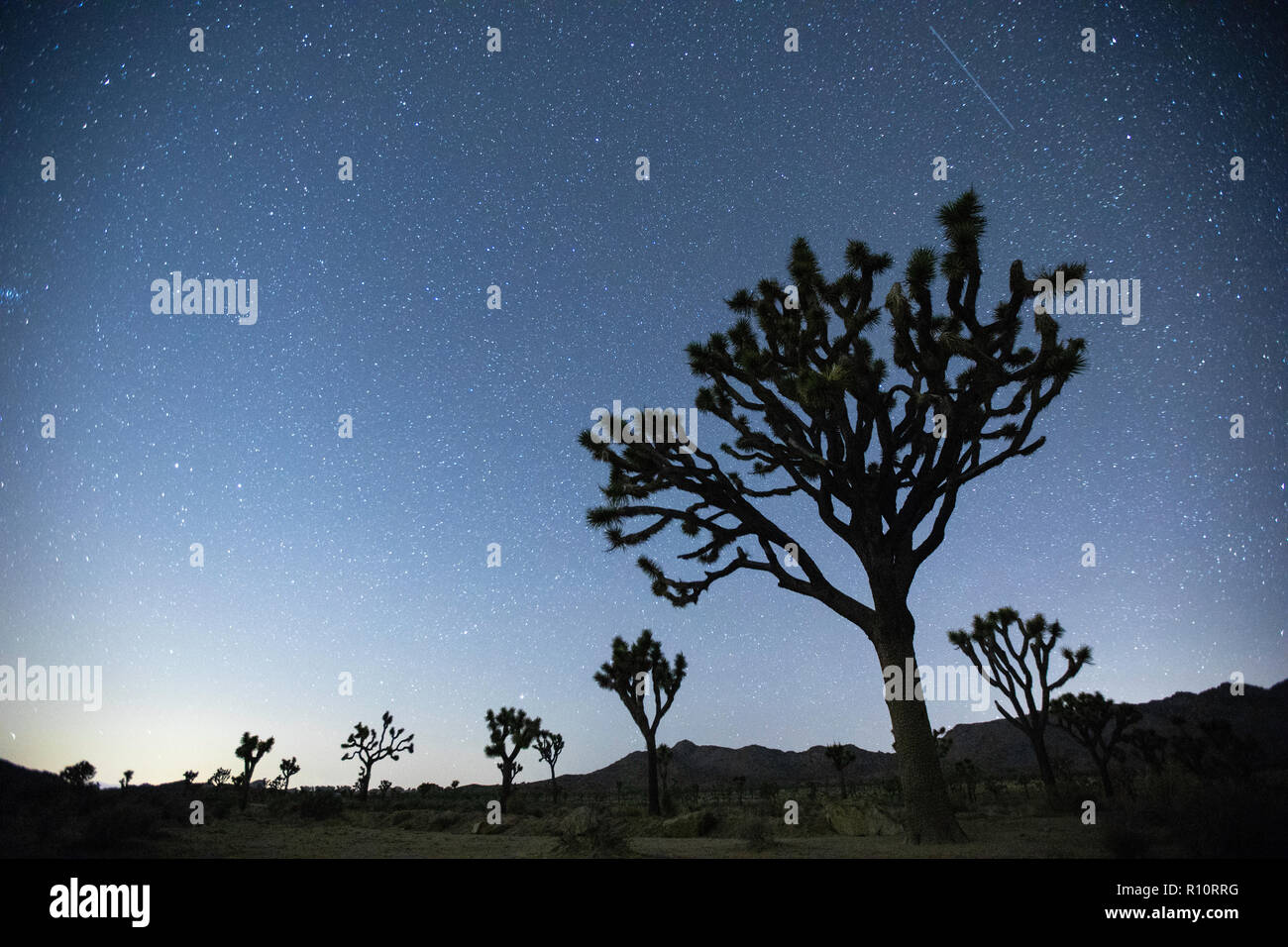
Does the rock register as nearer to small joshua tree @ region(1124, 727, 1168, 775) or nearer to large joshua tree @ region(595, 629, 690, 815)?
large joshua tree @ region(595, 629, 690, 815)

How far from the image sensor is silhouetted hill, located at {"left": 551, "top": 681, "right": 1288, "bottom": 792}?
166 ft

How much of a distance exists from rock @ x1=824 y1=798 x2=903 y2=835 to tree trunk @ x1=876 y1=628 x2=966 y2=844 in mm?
3025

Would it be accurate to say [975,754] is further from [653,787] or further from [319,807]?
[319,807]

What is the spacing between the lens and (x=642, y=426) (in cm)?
1149

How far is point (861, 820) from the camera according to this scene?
1217 cm

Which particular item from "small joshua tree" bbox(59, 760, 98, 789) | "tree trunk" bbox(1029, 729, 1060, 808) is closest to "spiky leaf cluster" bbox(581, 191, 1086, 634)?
"tree trunk" bbox(1029, 729, 1060, 808)

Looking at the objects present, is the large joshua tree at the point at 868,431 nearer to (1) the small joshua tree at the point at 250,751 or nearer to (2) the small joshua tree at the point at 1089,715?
(2) the small joshua tree at the point at 1089,715

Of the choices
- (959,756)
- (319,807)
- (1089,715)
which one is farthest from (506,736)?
(959,756)

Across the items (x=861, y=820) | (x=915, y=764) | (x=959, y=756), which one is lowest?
(x=959, y=756)

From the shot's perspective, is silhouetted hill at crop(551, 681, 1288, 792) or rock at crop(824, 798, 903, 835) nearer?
rock at crop(824, 798, 903, 835)

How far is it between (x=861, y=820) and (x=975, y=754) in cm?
8234

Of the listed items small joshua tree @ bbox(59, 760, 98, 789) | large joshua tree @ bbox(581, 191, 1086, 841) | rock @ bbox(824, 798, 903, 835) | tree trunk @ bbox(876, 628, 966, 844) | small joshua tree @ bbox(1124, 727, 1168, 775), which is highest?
large joshua tree @ bbox(581, 191, 1086, 841)

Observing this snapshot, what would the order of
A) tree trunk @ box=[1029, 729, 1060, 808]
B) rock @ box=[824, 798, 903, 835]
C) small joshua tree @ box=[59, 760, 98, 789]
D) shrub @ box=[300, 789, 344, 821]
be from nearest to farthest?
rock @ box=[824, 798, 903, 835], tree trunk @ box=[1029, 729, 1060, 808], shrub @ box=[300, 789, 344, 821], small joshua tree @ box=[59, 760, 98, 789]
